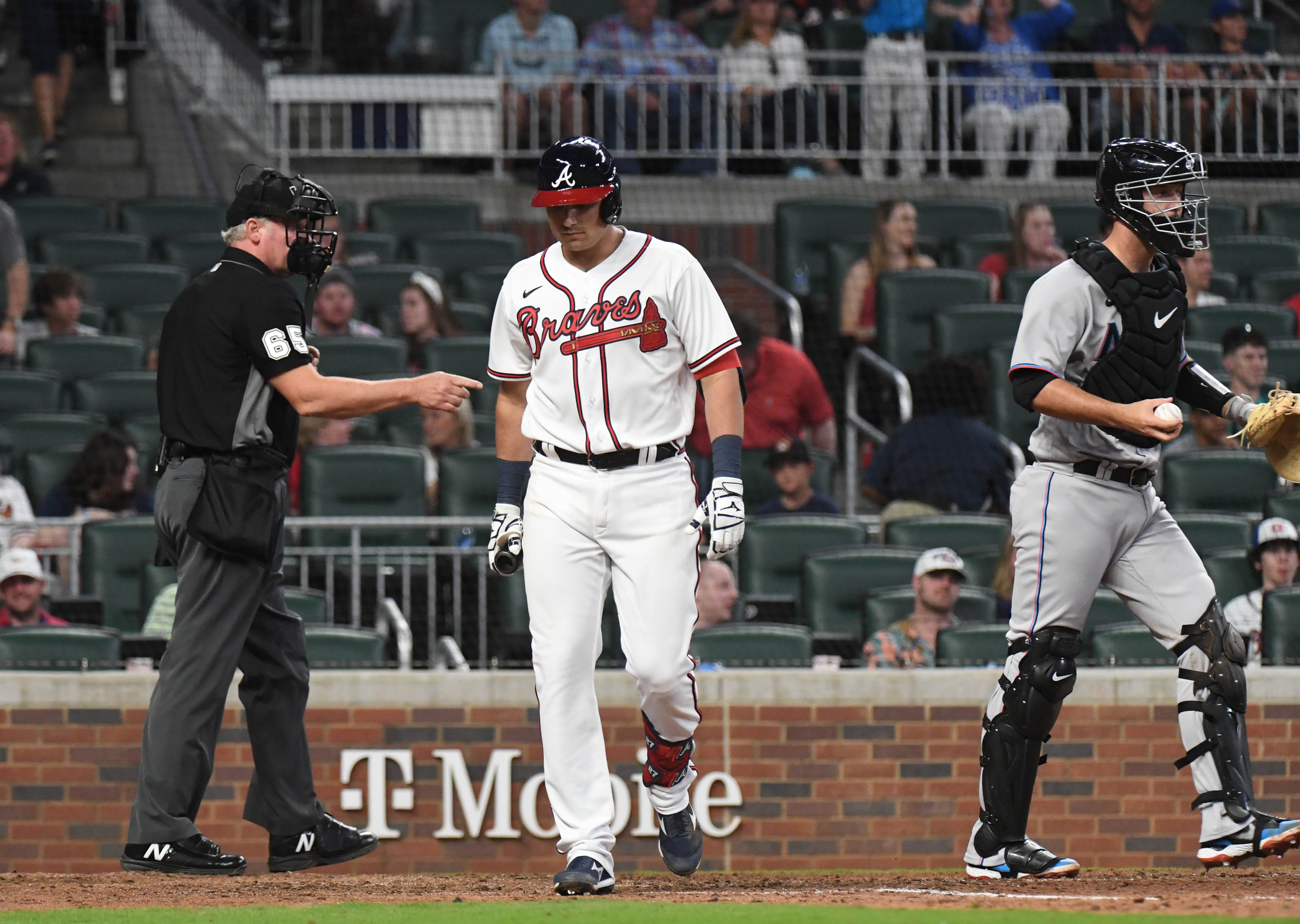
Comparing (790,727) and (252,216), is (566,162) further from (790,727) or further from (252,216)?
(790,727)

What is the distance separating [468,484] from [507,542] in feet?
12.4

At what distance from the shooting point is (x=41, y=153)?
549 inches

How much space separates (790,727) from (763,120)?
24.6ft

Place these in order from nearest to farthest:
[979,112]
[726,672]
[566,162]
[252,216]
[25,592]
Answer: [566,162], [252,216], [726,672], [25,592], [979,112]

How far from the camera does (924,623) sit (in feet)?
26.1

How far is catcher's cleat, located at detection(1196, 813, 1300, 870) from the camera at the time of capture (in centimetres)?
507

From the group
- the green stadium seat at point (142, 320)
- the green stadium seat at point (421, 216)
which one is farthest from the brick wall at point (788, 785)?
the green stadium seat at point (421, 216)

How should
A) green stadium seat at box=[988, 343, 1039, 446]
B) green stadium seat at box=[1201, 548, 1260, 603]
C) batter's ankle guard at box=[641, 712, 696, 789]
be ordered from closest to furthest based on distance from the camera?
1. batter's ankle guard at box=[641, 712, 696, 789]
2. green stadium seat at box=[1201, 548, 1260, 603]
3. green stadium seat at box=[988, 343, 1039, 446]

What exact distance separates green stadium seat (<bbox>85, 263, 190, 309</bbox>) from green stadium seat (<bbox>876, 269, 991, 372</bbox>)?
4.19 m

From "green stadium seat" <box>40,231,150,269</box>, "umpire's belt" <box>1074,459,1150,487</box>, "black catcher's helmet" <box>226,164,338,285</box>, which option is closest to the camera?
"umpire's belt" <box>1074,459,1150,487</box>

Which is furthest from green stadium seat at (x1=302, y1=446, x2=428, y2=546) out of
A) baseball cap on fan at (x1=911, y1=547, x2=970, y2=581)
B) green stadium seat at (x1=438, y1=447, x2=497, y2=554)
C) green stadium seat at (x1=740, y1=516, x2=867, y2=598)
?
baseball cap on fan at (x1=911, y1=547, x2=970, y2=581)

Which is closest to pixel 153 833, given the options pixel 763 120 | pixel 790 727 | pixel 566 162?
pixel 566 162

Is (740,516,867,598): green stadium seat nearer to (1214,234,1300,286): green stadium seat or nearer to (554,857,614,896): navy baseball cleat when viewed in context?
(554,857,614,896): navy baseball cleat

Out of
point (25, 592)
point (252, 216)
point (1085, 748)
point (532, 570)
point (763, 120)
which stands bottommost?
point (1085, 748)
